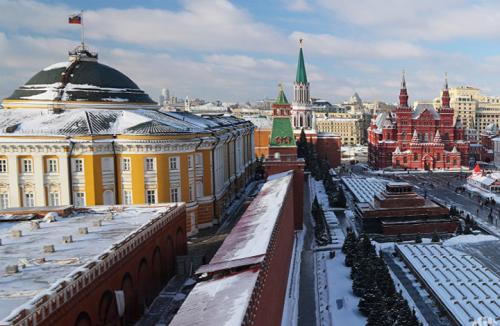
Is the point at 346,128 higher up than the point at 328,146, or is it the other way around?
the point at 346,128

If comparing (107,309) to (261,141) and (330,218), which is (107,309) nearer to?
(330,218)

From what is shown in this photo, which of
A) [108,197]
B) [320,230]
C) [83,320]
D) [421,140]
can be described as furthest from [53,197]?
[421,140]

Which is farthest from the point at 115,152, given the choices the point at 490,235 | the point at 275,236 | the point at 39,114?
the point at 490,235

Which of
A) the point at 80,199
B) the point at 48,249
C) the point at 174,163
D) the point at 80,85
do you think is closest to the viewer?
the point at 48,249

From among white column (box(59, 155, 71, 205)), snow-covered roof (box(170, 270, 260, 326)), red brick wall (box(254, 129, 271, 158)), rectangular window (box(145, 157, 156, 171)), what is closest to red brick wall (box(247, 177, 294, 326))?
snow-covered roof (box(170, 270, 260, 326))

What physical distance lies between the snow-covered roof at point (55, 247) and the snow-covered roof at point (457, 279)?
1423 cm

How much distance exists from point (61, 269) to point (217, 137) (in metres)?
21.5

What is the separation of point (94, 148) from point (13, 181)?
5.09 metres

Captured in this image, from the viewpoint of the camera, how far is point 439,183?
65.8 meters

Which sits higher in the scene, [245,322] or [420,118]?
[420,118]

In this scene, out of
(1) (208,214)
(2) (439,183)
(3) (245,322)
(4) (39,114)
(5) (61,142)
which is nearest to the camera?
(3) (245,322)

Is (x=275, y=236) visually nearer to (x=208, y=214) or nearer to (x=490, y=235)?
(x=208, y=214)

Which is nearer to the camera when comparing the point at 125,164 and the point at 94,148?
the point at 94,148

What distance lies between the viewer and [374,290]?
21484mm
